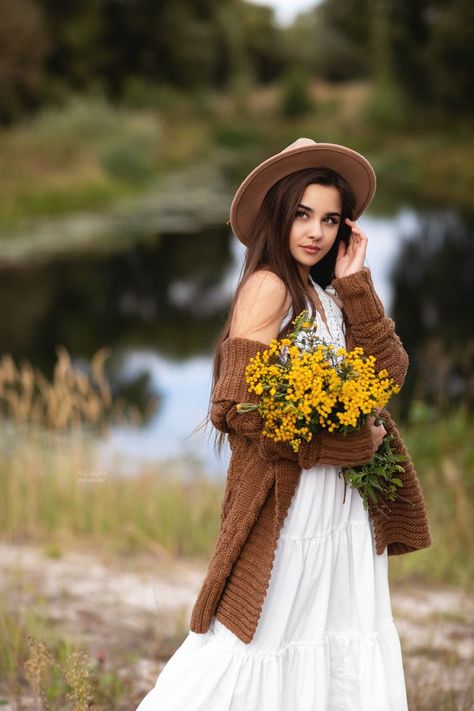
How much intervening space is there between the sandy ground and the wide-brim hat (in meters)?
1.38

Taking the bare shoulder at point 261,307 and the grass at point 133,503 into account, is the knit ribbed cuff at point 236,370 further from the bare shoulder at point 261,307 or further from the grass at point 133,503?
the grass at point 133,503

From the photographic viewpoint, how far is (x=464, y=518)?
16.5 ft

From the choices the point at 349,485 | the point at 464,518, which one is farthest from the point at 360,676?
the point at 464,518

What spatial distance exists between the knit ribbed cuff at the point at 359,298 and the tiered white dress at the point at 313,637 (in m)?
0.07

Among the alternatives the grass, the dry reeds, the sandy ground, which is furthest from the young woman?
the dry reeds

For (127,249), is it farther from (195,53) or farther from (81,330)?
(195,53)

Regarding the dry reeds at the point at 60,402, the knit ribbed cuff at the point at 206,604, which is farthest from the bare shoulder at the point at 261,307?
the dry reeds at the point at 60,402

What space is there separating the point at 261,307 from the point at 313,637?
2.51 feet

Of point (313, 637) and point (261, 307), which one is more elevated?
point (261, 307)

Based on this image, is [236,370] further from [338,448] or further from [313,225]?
[313,225]

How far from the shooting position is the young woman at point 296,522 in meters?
2.19

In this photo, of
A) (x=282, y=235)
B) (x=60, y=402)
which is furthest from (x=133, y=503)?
(x=282, y=235)

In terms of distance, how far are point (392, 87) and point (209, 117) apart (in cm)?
939

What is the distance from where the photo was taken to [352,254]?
2.41 metres
